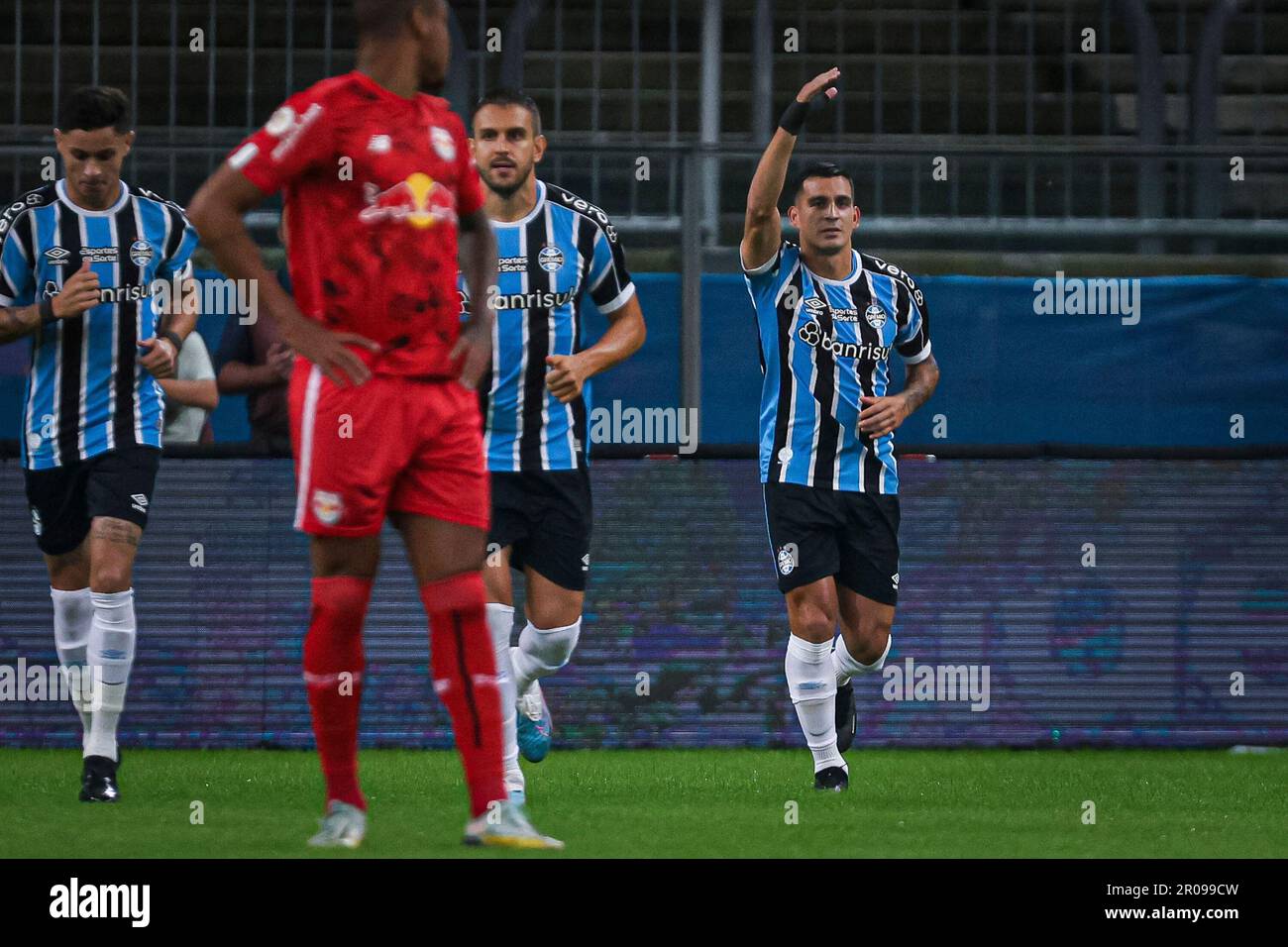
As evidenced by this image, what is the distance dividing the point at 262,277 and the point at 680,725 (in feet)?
15.0

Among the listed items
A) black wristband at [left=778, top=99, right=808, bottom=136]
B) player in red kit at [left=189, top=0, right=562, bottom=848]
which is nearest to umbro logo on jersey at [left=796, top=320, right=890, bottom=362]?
black wristband at [left=778, top=99, right=808, bottom=136]

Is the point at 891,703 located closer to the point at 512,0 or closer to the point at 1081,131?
the point at 1081,131

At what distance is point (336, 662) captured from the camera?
4.87 meters

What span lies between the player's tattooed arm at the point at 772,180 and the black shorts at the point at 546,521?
3.34 ft

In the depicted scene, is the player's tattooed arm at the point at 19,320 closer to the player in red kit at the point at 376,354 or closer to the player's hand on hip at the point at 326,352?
the player in red kit at the point at 376,354

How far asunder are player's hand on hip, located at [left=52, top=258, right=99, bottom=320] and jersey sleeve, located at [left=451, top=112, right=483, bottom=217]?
227 cm

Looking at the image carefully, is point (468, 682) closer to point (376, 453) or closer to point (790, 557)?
point (376, 453)

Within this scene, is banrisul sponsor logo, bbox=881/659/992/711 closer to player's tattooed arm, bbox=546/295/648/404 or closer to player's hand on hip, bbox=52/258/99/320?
player's tattooed arm, bbox=546/295/648/404

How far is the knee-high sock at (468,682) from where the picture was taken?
4812 millimetres

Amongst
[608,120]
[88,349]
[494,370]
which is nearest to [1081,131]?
[608,120]

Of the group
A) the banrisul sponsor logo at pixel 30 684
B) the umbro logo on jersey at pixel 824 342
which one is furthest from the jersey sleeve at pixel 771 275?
the banrisul sponsor logo at pixel 30 684

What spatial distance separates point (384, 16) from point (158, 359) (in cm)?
261

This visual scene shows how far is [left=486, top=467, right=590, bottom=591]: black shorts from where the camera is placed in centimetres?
698

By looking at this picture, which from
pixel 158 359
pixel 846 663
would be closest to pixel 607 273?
pixel 158 359
